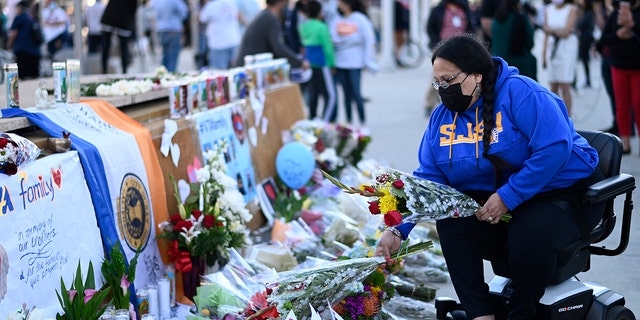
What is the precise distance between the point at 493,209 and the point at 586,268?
65cm

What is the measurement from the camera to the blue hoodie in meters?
3.57

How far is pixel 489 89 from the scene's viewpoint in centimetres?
374

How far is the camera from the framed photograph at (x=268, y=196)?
270 inches

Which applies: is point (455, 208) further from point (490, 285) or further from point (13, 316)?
point (13, 316)

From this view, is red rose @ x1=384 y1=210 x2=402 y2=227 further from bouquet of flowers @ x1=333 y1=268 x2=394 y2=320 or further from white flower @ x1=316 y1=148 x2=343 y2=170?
white flower @ x1=316 y1=148 x2=343 y2=170

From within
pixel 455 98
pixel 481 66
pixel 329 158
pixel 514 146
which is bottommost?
pixel 329 158

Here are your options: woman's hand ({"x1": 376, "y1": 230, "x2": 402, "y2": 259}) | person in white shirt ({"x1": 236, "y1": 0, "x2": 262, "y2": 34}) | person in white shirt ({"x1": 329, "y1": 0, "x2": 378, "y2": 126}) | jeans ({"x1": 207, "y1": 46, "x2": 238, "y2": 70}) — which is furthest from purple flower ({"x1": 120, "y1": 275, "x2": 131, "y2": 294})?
person in white shirt ({"x1": 236, "y1": 0, "x2": 262, "y2": 34})

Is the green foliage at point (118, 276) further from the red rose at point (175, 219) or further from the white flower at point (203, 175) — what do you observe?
the white flower at point (203, 175)

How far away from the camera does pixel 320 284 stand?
3801 millimetres

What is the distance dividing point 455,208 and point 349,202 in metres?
2.68

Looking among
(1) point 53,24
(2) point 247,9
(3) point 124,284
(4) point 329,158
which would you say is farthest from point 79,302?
(1) point 53,24

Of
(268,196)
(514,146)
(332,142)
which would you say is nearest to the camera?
(514,146)

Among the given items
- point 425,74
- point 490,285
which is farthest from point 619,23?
point 425,74

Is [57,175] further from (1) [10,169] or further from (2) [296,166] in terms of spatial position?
(2) [296,166]
